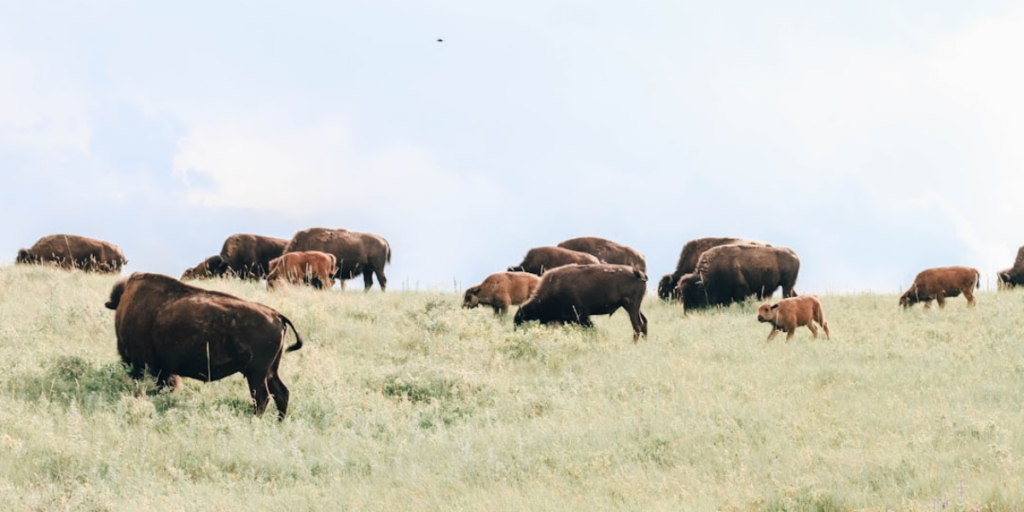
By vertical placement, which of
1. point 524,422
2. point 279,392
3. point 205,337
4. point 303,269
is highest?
point 205,337

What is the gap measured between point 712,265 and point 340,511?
1451 centimetres

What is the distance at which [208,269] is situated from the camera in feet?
77.2

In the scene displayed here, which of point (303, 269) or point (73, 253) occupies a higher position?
point (303, 269)

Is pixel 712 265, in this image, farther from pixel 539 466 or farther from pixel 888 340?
pixel 539 466

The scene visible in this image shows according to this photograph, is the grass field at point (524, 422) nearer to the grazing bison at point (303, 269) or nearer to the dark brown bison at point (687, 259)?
the grazing bison at point (303, 269)

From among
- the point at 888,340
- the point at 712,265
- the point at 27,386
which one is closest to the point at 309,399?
the point at 27,386

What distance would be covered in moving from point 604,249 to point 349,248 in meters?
7.18

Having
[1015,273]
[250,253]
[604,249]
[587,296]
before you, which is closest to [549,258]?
[604,249]

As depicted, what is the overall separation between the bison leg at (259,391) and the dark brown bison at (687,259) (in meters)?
13.5

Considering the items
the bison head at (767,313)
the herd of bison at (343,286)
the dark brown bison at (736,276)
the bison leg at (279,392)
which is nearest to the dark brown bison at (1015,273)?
the herd of bison at (343,286)

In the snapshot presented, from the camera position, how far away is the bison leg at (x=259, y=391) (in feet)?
32.4

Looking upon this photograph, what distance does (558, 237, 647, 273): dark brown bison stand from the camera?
2562 centimetres

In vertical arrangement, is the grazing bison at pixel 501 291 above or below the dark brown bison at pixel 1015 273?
above

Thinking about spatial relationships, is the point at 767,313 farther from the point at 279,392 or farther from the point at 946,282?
the point at 279,392
